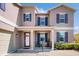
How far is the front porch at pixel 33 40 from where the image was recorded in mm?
7146

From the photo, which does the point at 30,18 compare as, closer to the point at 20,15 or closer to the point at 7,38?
the point at 20,15

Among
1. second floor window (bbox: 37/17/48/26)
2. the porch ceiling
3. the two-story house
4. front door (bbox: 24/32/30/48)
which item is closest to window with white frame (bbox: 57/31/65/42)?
the two-story house

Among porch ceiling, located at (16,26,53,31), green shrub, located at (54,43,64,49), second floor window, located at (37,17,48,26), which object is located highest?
second floor window, located at (37,17,48,26)

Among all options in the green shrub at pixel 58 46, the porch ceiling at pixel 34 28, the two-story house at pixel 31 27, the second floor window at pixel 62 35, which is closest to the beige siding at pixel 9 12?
the two-story house at pixel 31 27

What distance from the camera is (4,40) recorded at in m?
6.57

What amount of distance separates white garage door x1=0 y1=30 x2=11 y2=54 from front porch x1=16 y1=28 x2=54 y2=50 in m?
0.47

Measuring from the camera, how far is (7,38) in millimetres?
6629

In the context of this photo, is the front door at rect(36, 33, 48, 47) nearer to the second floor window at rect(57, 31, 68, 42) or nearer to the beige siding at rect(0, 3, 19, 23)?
the second floor window at rect(57, 31, 68, 42)

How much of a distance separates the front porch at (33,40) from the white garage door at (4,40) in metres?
0.47

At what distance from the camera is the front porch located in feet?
23.4

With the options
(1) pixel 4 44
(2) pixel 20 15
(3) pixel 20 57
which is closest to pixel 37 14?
(2) pixel 20 15

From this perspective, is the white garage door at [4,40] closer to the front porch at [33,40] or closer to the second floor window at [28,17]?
the front porch at [33,40]

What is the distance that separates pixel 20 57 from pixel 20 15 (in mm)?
2331

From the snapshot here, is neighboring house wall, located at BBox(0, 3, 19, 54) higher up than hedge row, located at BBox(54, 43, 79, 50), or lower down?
higher up
